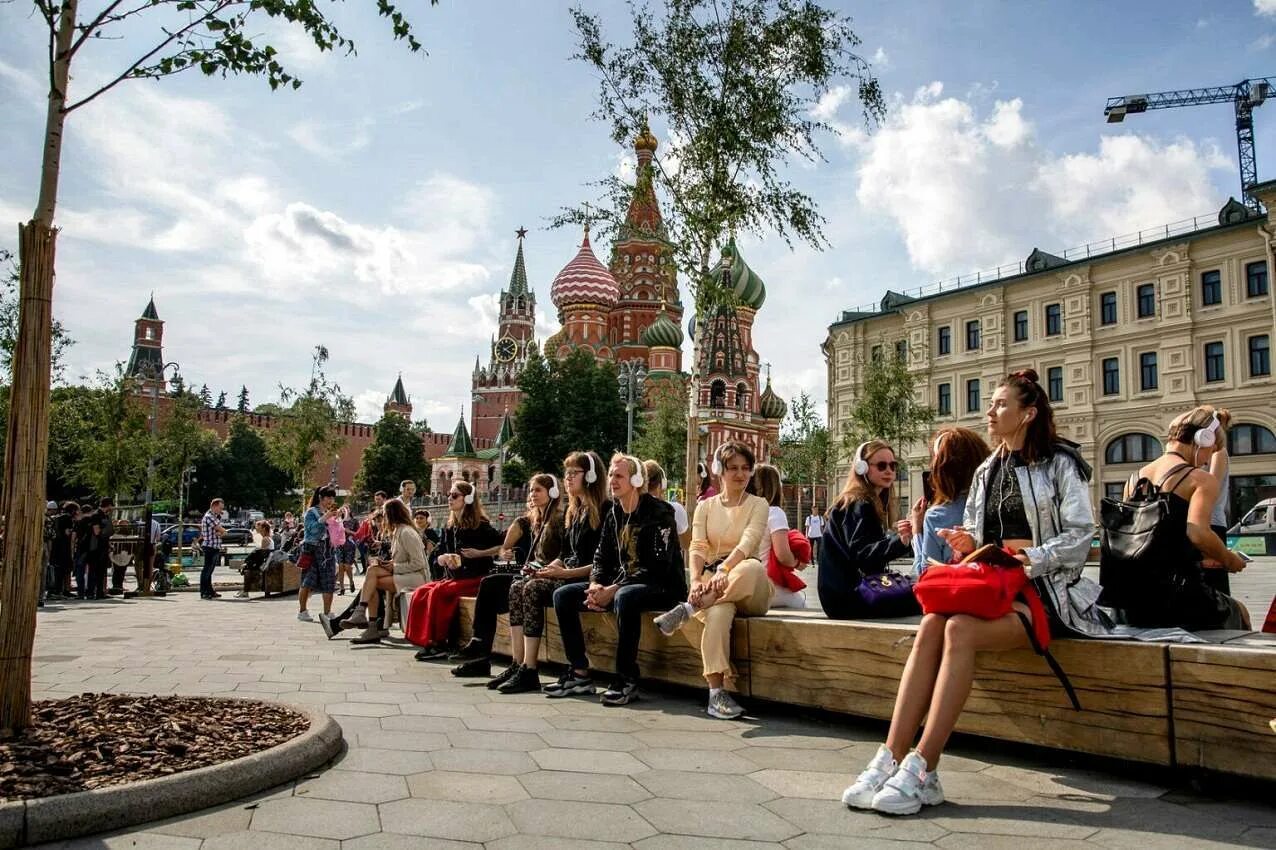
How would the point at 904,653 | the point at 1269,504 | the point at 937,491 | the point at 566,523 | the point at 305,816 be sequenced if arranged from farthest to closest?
the point at 1269,504, the point at 566,523, the point at 937,491, the point at 904,653, the point at 305,816

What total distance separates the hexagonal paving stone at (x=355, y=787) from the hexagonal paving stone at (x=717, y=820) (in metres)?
1.08

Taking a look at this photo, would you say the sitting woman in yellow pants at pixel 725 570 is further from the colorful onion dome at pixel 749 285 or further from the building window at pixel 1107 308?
the colorful onion dome at pixel 749 285

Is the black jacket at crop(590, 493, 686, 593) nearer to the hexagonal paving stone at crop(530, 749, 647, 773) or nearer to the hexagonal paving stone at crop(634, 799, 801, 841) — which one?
the hexagonal paving stone at crop(530, 749, 647, 773)

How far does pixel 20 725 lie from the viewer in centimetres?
425

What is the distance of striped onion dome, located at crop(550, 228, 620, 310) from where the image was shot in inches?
3238

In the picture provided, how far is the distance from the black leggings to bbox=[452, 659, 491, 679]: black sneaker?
1.75 feet

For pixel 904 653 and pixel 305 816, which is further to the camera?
pixel 904 653

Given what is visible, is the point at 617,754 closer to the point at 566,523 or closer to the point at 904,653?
the point at 904,653

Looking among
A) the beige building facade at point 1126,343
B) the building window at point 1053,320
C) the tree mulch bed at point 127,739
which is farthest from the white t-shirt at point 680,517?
the building window at point 1053,320

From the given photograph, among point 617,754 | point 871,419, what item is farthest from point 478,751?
point 871,419

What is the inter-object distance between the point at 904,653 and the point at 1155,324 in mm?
39849

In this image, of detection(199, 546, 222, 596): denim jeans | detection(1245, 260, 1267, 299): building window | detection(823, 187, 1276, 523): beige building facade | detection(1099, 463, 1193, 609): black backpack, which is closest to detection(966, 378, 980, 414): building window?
detection(823, 187, 1276, 523): beige building facade

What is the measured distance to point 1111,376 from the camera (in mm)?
40469

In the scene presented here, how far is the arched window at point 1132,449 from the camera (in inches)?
1531
